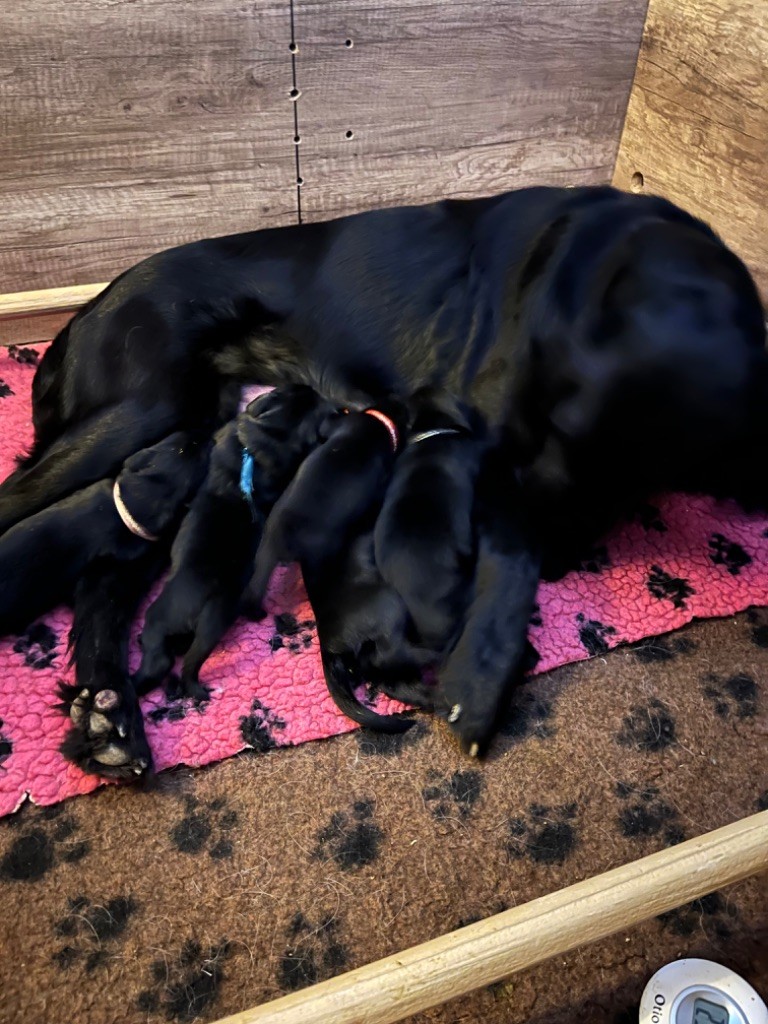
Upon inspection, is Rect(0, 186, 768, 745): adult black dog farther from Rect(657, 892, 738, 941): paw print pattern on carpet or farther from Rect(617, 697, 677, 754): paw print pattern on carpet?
Rect(657, 892, 738, 941): paw print pattern on carpet

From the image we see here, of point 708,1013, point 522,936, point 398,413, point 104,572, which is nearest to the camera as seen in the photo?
point 522,936

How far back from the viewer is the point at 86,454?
1.61m

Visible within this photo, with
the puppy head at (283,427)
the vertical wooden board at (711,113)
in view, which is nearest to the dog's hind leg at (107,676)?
the puppy head at (283,427)

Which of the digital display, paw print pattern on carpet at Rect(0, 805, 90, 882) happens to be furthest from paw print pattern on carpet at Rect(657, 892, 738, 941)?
paw print pattern on carpet at Rect(0, 805, 90, 882)

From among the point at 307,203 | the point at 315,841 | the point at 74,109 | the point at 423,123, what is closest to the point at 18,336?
the point at 74,109

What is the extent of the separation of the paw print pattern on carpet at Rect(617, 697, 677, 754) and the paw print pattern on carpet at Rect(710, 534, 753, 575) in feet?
1.24

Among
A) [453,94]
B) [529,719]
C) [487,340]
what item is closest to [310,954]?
[529,719]

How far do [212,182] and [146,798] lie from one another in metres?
1.44

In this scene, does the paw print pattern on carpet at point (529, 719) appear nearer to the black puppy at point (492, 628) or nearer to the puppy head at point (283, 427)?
the black puppy at point (492, 628)

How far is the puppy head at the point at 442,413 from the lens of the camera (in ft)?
5.17

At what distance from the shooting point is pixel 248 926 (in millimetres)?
1147

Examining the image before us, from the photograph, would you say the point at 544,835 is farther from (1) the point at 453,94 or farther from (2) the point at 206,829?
(1) the point at 453,94

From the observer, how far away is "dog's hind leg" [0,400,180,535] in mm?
1562

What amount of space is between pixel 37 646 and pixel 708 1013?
1.11m
